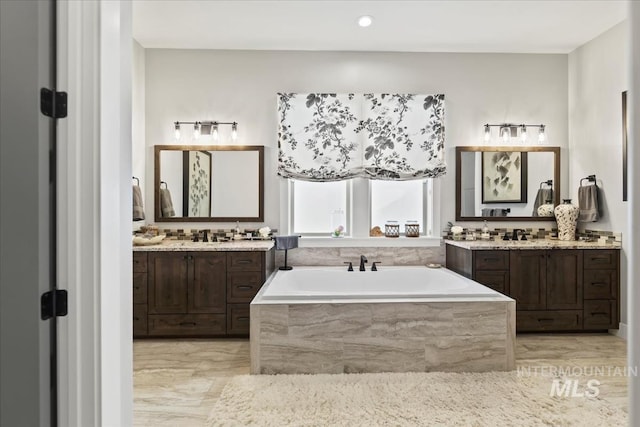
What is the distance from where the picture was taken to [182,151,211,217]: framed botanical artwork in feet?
13.2

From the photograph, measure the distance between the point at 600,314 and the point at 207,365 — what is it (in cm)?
353

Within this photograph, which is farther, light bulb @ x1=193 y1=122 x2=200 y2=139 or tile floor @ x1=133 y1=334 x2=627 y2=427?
light bulb @ x1=193 y1=122 x2=200 y2=139

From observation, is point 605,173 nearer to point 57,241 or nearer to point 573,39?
point 573,39

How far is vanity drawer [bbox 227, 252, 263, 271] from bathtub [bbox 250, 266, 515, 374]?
2.36 ft

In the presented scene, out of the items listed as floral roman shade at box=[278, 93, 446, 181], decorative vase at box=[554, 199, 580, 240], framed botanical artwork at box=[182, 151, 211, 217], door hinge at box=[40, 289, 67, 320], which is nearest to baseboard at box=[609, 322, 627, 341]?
decorative vase at box=[554, 199, 580, 240]

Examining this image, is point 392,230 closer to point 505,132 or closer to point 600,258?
point 505,132

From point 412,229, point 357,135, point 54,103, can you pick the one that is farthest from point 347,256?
point 54,103

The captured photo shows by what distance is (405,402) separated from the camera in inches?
92.0

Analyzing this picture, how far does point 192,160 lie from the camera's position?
4020 millimetres

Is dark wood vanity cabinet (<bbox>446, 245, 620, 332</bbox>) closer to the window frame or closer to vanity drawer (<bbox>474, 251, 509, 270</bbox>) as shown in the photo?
vanity drawer (<bbox>474, 251, 509, 270</bbox>)

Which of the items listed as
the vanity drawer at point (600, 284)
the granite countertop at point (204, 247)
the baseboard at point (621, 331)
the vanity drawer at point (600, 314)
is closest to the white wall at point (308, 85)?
the granite countertop at point (204, 247)

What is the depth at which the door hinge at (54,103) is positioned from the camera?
45.5 inches

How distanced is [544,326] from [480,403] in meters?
1.64

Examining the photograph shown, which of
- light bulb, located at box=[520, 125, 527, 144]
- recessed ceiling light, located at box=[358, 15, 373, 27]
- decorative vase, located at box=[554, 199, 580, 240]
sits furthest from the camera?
light bulb, located at box=[520, 125, 527, 144]
